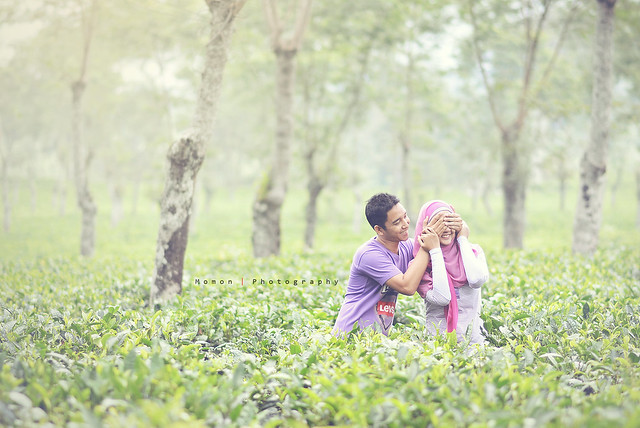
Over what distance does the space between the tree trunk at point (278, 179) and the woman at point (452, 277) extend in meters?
6.96

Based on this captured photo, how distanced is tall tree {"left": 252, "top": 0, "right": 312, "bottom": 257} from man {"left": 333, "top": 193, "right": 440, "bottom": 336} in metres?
6.70

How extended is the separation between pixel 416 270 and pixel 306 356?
1030mm

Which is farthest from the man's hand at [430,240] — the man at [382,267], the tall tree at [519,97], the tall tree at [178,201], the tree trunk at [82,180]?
the tree trunk at [82,180]

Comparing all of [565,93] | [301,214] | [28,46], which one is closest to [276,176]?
[28,46]

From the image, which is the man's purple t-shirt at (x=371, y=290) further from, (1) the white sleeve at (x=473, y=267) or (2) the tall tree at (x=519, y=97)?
(2) the tall tree at (x=519, y=97)

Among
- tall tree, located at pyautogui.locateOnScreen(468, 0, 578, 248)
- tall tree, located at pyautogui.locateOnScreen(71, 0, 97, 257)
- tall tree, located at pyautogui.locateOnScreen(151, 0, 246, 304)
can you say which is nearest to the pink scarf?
tall tree, located at pyautogui.locateOnScreen(151, 0, 246, 304)

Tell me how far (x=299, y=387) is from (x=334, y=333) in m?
0.97

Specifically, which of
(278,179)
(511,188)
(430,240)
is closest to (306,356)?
(430,240)

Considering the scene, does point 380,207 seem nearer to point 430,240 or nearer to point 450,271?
point 430,240

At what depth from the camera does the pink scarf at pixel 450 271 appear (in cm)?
375

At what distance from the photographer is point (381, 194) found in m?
3.97

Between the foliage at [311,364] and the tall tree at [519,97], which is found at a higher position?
the tall tree at [519,97]

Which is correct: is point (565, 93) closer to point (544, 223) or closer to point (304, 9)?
point (544, 223)

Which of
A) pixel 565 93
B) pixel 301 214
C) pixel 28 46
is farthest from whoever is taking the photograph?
pixel 301 214
